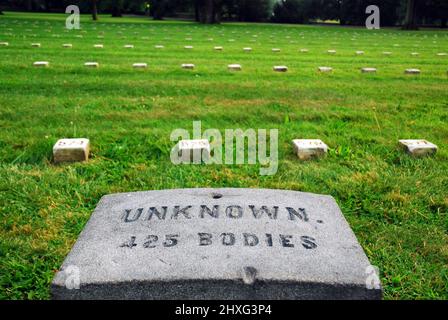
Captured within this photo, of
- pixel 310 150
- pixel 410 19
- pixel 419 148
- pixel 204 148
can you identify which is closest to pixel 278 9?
pixel 410 19

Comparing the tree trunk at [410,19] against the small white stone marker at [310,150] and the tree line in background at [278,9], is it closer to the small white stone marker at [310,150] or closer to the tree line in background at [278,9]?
the tree line in background at [278,9]

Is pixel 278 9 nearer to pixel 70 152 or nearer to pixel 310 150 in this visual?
pixel 310 150

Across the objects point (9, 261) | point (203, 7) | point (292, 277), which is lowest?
point (9, 261)

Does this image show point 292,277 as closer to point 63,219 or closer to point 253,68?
point 63,219

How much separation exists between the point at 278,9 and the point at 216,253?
4053cm

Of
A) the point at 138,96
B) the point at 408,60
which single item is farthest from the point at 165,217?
the point at 408,60

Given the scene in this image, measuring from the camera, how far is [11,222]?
8.70 feet

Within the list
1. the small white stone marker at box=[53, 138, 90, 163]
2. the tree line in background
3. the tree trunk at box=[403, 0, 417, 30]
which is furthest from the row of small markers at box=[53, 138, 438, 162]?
the tree trunk at box=[403, 0, 417, 30]

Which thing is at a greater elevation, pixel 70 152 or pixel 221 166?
pixel 70 152

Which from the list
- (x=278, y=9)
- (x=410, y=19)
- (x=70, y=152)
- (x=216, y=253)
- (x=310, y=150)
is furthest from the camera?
(x=278, y=9)

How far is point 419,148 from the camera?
370 cm

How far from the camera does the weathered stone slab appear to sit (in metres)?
1.73

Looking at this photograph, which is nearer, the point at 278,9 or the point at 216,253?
the point at 216,253

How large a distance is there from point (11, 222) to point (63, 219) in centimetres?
29
